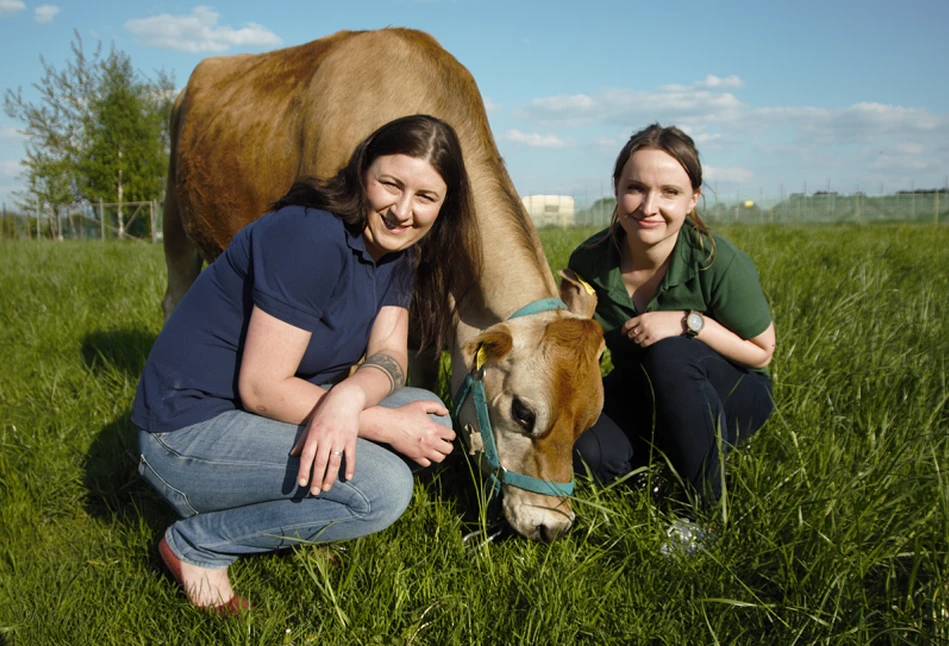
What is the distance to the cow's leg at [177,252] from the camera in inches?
240

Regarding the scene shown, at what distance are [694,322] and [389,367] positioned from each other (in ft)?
4.29

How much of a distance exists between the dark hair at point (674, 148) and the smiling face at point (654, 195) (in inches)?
0.7

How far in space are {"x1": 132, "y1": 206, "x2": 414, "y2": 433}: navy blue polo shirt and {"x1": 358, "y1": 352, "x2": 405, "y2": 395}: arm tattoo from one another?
13 centimetres

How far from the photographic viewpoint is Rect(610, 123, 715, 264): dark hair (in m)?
2.94

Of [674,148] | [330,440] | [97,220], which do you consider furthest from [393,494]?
[97,220]

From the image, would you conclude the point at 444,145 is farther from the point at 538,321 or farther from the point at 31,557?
the point at 31,557

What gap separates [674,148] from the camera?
293 cm

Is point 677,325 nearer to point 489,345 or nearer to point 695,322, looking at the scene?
point 695,322

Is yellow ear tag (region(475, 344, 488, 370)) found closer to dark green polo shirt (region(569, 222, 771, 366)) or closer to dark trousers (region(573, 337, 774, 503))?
dark trousers (region(573, 337, 774, 503))

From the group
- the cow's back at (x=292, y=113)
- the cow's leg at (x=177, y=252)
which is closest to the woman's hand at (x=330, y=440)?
the cow's back at (x=292, y=113)

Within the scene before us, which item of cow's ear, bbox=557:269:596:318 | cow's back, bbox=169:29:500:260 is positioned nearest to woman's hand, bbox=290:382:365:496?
cow's ear, bbox=557:269:596:318

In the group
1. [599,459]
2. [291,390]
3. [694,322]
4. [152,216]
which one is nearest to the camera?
[291,390]

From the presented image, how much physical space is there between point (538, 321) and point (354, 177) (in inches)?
37.8

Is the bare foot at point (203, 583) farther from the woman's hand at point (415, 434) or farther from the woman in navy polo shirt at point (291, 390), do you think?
the woman's hand at point (415, 434)
